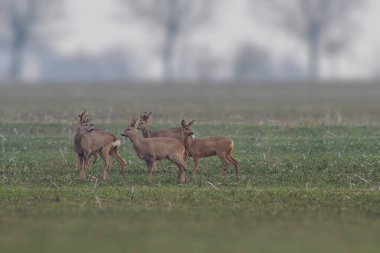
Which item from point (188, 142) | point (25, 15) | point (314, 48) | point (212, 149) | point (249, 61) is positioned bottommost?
point (212, 149)

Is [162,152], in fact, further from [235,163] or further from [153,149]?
[235,163]

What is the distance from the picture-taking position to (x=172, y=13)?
97.5 meters

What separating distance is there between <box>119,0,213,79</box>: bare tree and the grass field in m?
65.3

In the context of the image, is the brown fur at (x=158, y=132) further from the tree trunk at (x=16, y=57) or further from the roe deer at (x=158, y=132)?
the tree trunk at (x=16, y=57)

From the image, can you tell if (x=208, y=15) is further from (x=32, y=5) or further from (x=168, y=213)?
(x=168, y=213)

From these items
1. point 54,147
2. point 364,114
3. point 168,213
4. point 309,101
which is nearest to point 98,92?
point 309,101

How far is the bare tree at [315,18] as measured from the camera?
95188 millimetres

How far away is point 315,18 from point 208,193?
80.1m

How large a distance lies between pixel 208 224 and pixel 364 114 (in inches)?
901

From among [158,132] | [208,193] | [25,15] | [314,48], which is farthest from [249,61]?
[208,193]

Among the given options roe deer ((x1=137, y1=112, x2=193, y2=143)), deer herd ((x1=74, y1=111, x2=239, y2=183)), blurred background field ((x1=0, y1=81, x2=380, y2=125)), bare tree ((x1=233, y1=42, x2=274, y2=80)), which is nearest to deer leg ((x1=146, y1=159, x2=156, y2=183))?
deer herd ((x1=74, y1=111, x2=239, y2=183))

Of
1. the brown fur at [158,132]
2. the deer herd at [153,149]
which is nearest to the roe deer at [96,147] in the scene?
the deer herd at [153,149]

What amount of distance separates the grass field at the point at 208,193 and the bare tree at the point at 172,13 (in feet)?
214

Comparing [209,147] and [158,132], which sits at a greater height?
[158,132]
